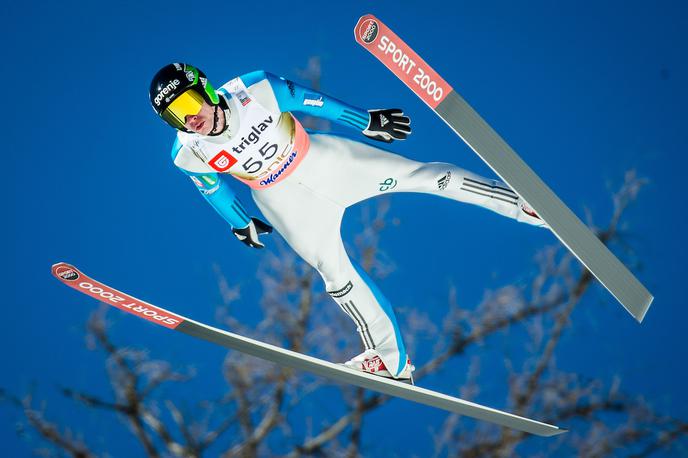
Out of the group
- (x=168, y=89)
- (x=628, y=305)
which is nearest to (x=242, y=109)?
(x=168, y=89)

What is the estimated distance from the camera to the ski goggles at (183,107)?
287cm

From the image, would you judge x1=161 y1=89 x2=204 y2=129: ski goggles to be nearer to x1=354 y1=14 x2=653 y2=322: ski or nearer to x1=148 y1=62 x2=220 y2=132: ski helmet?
x1=148 y1=62 x2=220 y2=132: ski helmet

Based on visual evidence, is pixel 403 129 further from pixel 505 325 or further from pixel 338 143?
pixel 505 325

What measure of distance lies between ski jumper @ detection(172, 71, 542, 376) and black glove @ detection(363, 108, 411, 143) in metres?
0.03

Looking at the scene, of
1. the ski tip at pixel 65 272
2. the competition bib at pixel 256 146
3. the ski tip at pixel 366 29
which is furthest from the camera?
the ski tip at pixel 65 272

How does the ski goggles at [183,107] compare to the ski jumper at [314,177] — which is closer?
the ski goggles at [183,107]

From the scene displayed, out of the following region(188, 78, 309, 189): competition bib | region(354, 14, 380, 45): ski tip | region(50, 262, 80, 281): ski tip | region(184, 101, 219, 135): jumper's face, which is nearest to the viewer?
region(354, 14, 380, 45): ski tip

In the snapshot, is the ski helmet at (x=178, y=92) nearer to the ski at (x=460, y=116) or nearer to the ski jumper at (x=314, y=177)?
the ski jumper at (x=314, y=177)

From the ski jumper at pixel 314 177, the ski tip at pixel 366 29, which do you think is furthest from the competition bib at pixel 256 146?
the ski tip at pixel 366 29

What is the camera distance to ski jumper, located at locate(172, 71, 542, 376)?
3.05 meters

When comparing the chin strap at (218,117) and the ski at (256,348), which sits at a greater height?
the chin strap at (218,117)

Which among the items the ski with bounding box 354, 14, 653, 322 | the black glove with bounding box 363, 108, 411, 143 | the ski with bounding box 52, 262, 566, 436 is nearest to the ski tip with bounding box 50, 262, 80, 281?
the ski with bounding box 52, 262, 566, 436

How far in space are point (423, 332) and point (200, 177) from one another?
7.59 feet

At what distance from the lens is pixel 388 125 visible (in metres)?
3.12
